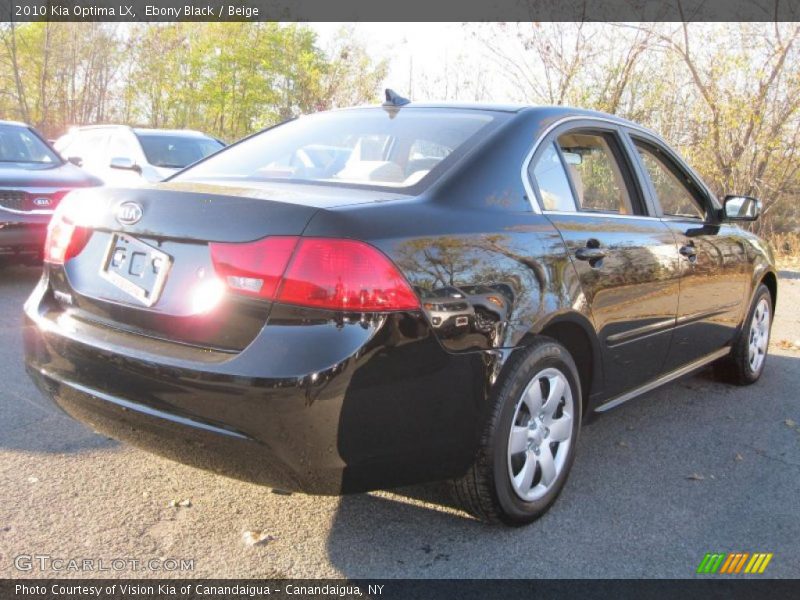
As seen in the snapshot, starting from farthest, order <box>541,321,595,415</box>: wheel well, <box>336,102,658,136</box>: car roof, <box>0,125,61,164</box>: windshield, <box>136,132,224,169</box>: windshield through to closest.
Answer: <box>136,132,224,169</box>: windshield, <box>0,125,61,164</box>: windshield, <box>336,102,658,136</box>: car roof, <box>541,321,595,415</box>: wheel well

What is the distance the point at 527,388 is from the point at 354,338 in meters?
0.88

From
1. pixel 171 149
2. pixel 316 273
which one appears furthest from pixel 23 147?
pixel 316 273

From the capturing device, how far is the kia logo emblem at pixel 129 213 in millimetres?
2543

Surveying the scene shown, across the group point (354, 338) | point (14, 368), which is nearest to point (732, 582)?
point (354, 338)

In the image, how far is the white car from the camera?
10477mm

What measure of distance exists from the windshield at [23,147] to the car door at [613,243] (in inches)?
270

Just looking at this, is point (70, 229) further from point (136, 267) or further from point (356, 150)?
point (356, 150)

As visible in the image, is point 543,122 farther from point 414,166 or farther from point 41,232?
point 41,232

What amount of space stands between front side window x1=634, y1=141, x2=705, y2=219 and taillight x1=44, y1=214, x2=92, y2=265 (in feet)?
9.06

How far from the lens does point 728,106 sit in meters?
12.5

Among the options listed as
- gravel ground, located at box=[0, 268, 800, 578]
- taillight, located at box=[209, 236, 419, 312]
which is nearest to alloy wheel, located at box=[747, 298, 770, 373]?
gravel ground, located at box=[0, 268, 800, 578]

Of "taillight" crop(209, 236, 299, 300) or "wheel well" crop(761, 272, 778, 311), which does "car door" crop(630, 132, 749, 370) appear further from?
"taillight" crop(209, 236, 299, 300)

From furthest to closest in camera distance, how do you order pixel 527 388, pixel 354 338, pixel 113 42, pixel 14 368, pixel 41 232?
pixel 113 42 → pixel 41 232 → pixel 14 368 → pixel 527 388 → pixel 354 338

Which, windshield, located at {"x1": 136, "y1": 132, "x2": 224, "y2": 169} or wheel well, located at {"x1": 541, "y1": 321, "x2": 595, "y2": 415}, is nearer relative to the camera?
wheel well, located at {"x1": 541, "y1": 321, "x2": 595, "y2": 415}
